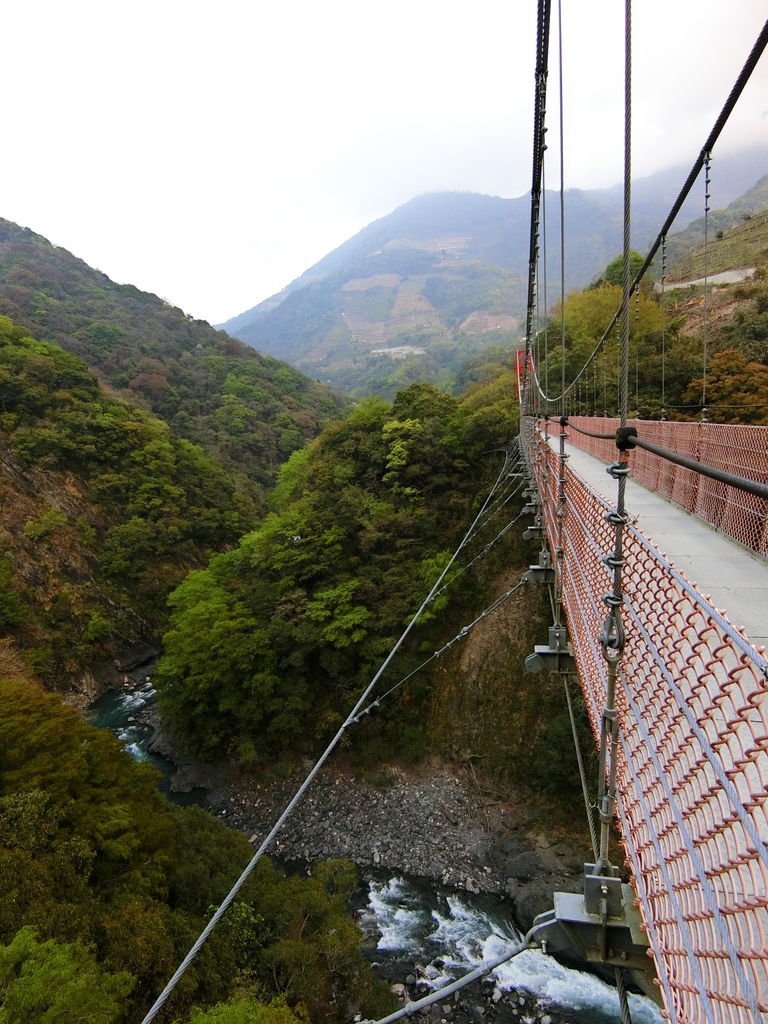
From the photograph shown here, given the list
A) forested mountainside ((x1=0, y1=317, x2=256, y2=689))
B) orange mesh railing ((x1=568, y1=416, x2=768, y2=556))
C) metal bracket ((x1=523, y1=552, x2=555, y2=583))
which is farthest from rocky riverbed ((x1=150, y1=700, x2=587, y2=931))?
metal bracket ((x1=523, y1=552, x2=555, y2=583))

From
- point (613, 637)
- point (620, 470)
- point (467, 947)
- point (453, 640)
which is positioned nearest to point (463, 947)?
point (467, 947)

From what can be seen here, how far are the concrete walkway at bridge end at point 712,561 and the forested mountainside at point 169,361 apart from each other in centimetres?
2214

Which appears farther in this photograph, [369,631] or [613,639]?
[369,631]

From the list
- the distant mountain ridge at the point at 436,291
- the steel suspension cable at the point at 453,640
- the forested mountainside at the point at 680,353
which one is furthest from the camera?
the distant mountain ridge at the point at 436,291

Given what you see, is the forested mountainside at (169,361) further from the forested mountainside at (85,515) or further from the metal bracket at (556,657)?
the metal bracket at (556,657)

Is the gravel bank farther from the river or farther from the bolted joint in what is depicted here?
the bolted joint

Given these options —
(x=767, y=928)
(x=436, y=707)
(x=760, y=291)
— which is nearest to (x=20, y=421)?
(x=436, y=707)

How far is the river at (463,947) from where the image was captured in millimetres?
6695

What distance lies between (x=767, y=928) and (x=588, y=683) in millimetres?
1352

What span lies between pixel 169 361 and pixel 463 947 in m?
32.0

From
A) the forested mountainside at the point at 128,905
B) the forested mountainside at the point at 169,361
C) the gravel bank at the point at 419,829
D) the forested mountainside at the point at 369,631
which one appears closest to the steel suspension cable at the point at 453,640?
the forested mountainside at the point at 369,631

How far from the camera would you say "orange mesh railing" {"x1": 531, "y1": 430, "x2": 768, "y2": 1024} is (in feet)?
2.88

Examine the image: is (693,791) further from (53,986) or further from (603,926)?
(53,986)

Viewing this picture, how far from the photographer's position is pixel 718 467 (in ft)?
16.4
